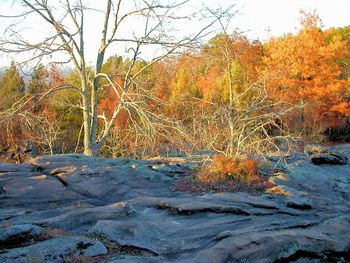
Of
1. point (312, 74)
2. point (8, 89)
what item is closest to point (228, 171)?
point (312, 74)

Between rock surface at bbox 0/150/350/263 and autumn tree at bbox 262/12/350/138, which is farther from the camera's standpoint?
autumn tree at bbox 262/12/350/138

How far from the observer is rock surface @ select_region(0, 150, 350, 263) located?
527 centimetres

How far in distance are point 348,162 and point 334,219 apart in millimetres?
6600

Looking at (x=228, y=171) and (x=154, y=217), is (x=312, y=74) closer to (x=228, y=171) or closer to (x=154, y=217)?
(x=228, y=171)

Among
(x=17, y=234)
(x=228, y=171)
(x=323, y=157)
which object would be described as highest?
(x=17, y=234)

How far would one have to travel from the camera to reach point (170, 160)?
11398 mm

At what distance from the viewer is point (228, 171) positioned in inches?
375

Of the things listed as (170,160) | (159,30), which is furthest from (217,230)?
(159,30)

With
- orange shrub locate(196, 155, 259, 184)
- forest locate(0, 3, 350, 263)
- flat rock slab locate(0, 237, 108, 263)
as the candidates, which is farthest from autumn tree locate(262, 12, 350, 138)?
flat rock slab locate(0, 237, 108, 263)

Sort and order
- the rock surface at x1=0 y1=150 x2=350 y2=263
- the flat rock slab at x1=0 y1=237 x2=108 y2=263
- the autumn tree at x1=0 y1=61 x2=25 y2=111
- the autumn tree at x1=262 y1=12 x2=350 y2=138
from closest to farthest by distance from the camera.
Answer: the flat rock slab at x1=0 y1=237 x2=108 y2=263 → the rock surface at x1=0 y1=150 x2=350 y2=263 → the autumn tree at x1=0 y1=61 x2=25 y2=111 → the autumn tree at x1=262 y1=12 x2=350 y2=138

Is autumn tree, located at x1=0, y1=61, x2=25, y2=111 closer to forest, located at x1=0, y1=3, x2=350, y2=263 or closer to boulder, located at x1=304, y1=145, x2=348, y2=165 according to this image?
forest, located at x1=0, y1=3, x2=350, y2=263

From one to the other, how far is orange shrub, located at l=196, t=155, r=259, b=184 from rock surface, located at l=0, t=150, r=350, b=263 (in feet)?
1.92

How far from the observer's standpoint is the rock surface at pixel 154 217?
527 centimetres

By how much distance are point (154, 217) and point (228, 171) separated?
320 centimetres
